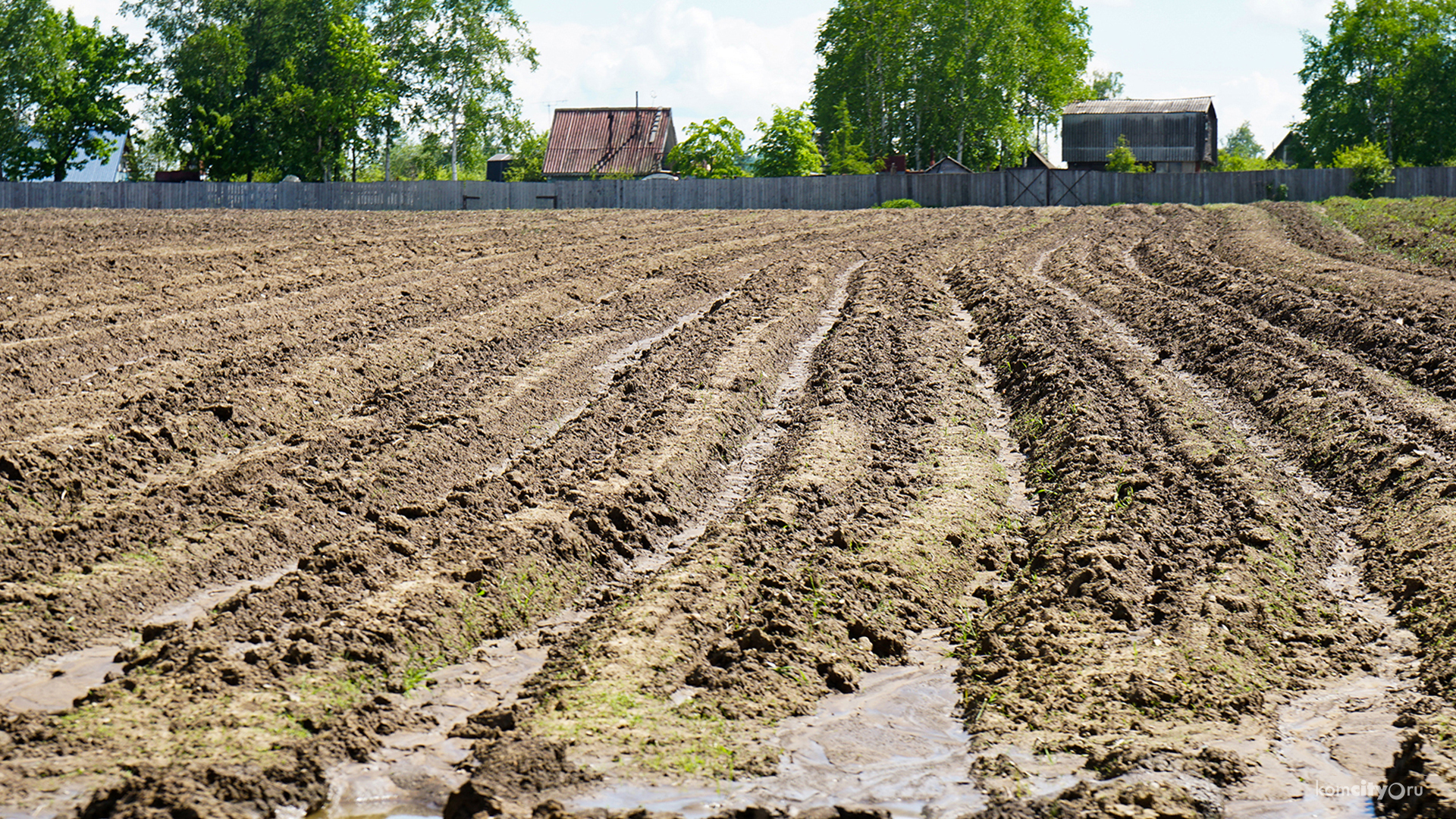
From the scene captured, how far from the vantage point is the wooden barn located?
61875mm

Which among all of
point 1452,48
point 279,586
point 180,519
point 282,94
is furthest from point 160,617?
point 1452,48

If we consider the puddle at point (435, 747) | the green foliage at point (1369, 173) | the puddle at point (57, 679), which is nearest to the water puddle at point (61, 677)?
the puddle at point (57, 679)

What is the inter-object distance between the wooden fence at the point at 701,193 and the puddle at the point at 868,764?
38.9m

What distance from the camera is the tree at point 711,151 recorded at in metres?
52.2

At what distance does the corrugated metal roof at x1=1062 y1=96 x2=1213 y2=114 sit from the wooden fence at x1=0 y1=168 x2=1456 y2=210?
2100 centimetres

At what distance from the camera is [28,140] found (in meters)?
52.7

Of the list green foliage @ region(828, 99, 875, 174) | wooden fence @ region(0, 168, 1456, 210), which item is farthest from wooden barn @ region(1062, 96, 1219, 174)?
wooden fence @ region(0, 168, 1456, 210)

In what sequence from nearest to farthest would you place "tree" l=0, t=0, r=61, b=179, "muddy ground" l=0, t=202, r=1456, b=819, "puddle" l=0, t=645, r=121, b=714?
"muddy ground" l=0, t=202, r=1456, b=819 → "puddle" l=0, t=645, r=121, b=714 → "tree" l=0, t=0, r=61, b=179

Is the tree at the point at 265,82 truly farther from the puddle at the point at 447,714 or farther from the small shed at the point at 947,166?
the puddle at the point at 447,714

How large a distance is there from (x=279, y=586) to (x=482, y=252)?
15.6 metres

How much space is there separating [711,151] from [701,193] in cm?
939

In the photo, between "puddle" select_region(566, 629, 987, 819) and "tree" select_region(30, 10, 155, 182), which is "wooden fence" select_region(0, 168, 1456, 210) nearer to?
"tree" select_region(30, 10, 155, 182)

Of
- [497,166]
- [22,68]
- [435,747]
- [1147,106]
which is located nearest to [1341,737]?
[435,747]

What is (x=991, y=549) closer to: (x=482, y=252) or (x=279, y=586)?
(x=279, y=586)
